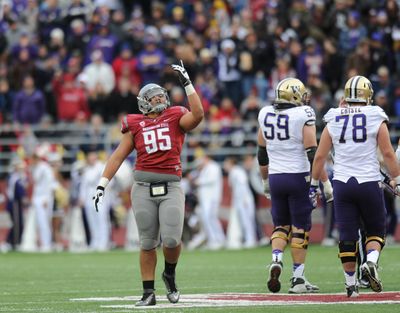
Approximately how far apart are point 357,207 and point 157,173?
196 cm

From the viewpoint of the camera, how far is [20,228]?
27.1 m

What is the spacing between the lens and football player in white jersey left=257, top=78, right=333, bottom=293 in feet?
43.0

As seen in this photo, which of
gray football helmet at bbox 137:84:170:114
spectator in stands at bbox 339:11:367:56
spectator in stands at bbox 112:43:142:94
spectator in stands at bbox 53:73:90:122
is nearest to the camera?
gray football helmet at bbox 137:84:170:114

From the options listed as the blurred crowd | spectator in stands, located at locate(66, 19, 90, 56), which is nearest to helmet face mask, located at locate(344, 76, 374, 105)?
the blurred crowd

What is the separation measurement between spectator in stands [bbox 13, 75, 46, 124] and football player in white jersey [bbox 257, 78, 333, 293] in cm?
1435

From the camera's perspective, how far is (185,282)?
608 inches

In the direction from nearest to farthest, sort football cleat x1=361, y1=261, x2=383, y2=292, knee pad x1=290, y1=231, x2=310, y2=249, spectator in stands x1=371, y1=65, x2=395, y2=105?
football cleat x1=361, y1=261, x2=383, y2=292 → knee pad x1=290, y1=231, x2=310, y2=249 → spectator in stands x1=371, y1=65, x2=395, y2=105

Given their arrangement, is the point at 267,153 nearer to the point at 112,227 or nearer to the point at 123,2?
the point at 112,227

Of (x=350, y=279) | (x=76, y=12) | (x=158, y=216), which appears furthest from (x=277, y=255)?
(x=76, y=12)

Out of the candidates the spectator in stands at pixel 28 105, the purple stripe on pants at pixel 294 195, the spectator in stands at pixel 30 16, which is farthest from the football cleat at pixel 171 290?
the spectator in stands at pixel 30 16

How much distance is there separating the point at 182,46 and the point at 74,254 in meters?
5.84

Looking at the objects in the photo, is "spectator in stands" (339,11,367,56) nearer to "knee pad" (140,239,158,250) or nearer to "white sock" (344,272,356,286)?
"white sock" (344,272,356,286)

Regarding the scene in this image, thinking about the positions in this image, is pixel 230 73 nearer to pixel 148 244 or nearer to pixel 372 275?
pixel 148 244

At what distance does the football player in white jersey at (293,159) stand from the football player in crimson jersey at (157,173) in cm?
138
